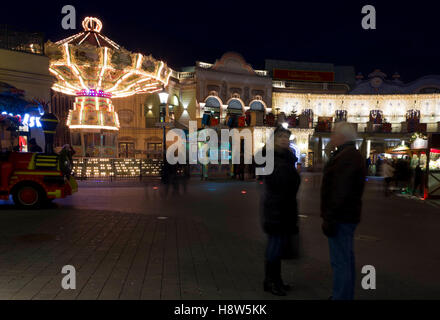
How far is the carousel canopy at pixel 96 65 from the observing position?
17.9 metres

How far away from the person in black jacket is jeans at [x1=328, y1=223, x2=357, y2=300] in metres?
0.59

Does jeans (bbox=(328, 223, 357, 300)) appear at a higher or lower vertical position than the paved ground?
higher

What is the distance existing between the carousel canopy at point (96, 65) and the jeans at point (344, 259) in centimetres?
1791

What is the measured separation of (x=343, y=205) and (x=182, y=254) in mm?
3170

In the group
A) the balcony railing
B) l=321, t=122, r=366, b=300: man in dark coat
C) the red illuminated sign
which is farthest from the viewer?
the red illuminated sign

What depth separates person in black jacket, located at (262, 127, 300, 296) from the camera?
389cm

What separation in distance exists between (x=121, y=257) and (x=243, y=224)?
359 centimetres

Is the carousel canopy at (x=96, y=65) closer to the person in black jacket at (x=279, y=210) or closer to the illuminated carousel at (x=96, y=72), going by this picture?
the illuminated carousel at (x=96, y=72)
